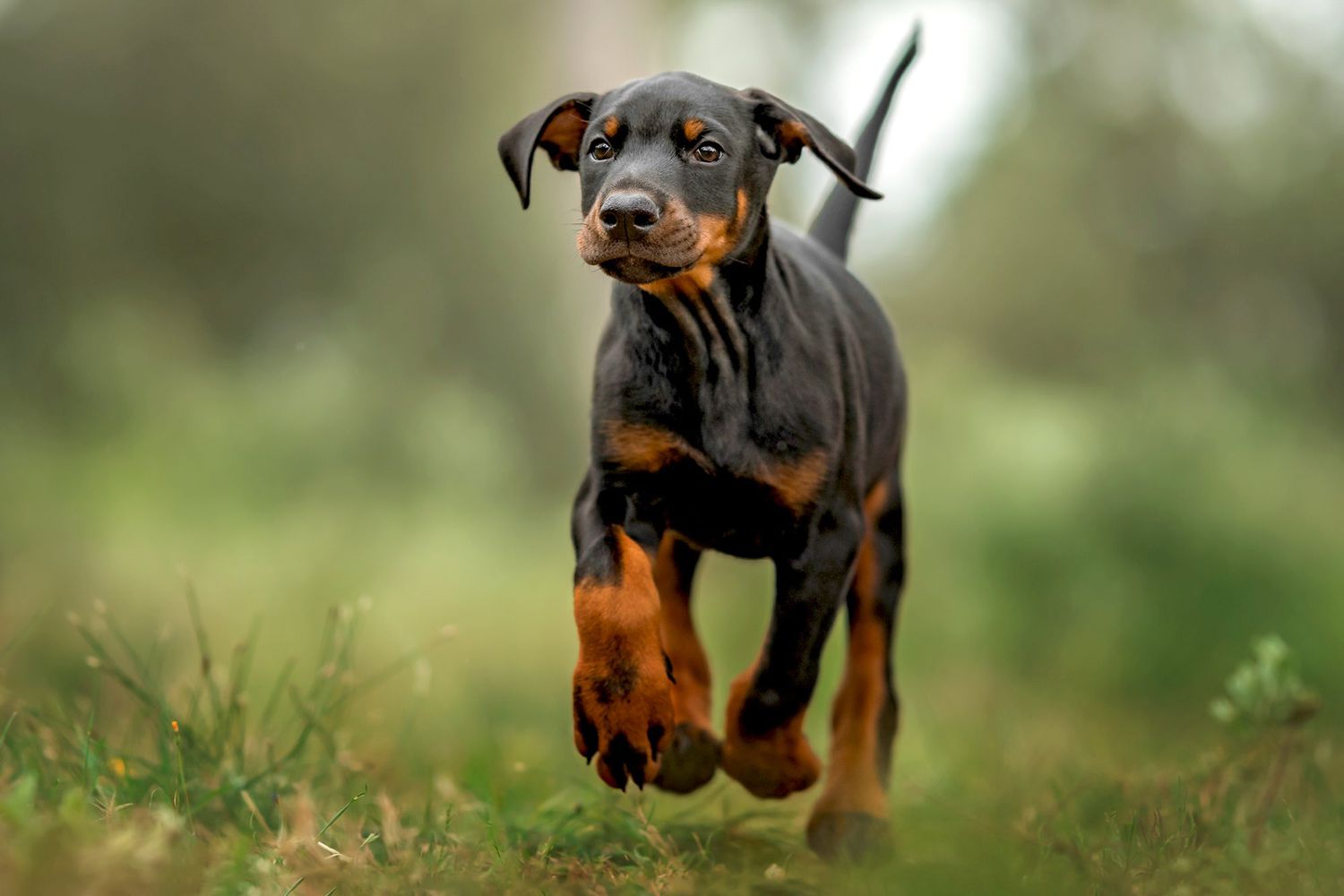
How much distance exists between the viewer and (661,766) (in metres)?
3.89

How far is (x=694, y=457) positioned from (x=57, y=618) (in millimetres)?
5595

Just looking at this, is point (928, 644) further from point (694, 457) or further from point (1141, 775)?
point (694, 457)

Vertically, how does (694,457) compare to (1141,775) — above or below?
above

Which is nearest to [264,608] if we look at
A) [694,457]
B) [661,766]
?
[661,766]

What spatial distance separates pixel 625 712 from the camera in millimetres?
3236

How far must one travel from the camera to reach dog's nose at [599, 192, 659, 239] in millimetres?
3125

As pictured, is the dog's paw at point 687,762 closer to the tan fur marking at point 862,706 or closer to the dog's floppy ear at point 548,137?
the tan fur marking at point 862,706

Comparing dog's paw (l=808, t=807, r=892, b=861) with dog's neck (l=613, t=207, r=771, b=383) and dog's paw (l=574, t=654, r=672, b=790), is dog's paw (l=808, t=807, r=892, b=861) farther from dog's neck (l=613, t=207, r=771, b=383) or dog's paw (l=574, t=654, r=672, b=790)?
dog's neck (l=613, t=207, r=771, b=383)

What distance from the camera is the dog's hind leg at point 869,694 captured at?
4.19m

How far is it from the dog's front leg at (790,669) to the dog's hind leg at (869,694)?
545 millimetres

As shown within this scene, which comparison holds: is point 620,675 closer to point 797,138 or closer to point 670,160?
point 670,160

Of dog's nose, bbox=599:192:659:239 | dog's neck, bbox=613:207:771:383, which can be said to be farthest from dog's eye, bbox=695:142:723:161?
dog's nose, bbox=599:192:659:239

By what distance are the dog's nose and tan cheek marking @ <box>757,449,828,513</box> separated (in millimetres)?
671

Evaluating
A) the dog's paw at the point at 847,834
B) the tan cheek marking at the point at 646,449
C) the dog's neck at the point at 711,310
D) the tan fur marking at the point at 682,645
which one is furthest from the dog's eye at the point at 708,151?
the dog's paw at the point at 847,834
